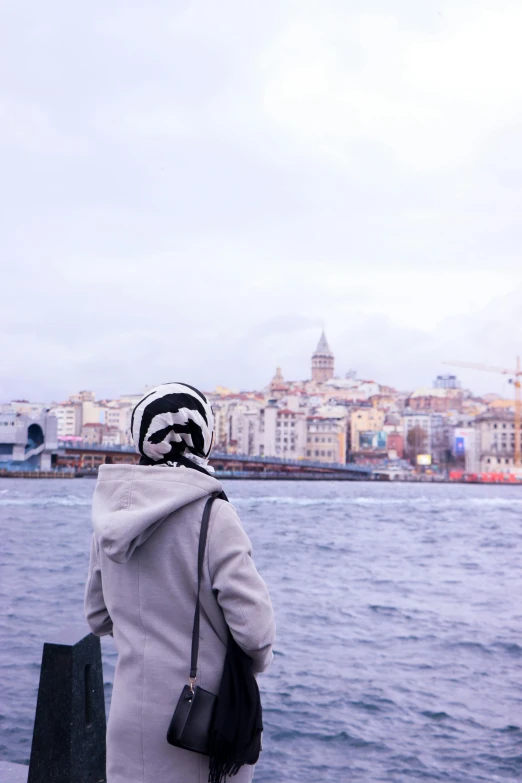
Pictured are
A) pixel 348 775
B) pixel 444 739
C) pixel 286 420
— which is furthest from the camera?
pixel 286 420

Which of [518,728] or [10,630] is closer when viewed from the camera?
[518,728]

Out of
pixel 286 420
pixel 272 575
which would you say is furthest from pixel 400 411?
pixel 272 575

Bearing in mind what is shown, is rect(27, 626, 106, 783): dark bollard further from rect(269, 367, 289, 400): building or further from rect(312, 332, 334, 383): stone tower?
rect(312, 332, 334, 383): stone tower

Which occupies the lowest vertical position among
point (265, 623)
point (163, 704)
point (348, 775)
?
point (348, 775)

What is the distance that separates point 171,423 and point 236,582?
31 cm

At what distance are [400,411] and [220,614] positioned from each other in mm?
116213

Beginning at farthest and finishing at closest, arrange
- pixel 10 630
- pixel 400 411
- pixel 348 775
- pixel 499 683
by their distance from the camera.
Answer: pixel 400 411 < pixel 10 630 < pixel 499 683 < pixel 348 775

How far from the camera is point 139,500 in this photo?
5.10 feet

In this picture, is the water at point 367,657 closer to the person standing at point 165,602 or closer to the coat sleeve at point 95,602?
the coat sleeve at point 95,602

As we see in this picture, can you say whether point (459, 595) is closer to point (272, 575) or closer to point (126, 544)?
point (272, 575)

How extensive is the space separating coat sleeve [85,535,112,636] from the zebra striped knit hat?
0.24 meters

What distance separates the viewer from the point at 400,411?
116375mm

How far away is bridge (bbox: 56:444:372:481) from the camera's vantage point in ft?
247

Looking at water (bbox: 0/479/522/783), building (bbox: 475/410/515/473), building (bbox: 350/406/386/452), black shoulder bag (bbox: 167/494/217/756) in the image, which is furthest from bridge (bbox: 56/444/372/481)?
black shoulder bag (bbox: 167/494/217/756)
